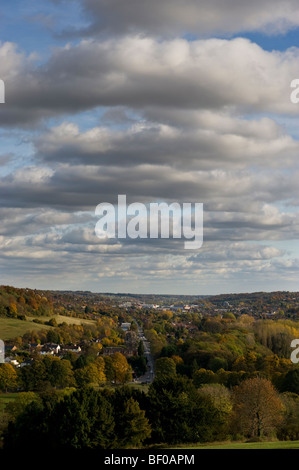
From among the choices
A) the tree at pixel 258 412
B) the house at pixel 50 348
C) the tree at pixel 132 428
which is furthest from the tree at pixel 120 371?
the tree at pixel 132 428

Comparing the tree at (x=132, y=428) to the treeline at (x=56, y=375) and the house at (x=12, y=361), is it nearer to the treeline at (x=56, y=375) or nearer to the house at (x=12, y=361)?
the treeline at (x=56, y=375)

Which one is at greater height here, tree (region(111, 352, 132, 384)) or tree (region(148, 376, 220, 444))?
tree (region(148, 376, 220, 444))

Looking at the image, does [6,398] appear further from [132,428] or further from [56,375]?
[132,428]

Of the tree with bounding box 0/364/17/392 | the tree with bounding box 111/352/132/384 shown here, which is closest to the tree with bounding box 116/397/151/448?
the tree with bounding box 0/364/17/392

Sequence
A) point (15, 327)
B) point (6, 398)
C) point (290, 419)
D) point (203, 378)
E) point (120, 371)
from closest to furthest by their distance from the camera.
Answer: point (290, 419)
point (6, 398)
point (203, 378)
point (120, 371)
point (15, 327)

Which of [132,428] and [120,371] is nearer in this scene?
[132,428]

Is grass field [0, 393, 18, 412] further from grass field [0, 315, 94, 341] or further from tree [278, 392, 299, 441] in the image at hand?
grass field [0, 315, 94, 341]

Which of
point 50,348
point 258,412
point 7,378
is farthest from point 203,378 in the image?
point 50,348
